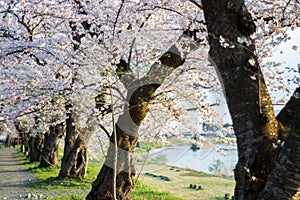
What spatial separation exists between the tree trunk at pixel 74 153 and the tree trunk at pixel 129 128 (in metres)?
5.36

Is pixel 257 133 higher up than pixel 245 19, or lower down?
lower down

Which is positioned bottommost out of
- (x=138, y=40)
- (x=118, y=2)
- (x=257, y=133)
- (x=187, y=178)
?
(x=187, y=178)

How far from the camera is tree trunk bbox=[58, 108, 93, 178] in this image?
11.7 metres

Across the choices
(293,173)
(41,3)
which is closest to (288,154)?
(293,173)

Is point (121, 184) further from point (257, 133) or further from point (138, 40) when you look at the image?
point (257, 133)

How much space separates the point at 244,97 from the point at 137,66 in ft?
12.9

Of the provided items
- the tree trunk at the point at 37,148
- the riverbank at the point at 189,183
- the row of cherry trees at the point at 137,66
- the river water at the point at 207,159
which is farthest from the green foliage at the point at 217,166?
the tree trunk at the point at 37,148

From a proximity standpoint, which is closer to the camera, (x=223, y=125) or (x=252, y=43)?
(x=252, y=43)

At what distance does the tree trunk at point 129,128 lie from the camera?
600 cm

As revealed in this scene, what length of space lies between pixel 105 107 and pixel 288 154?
657cm

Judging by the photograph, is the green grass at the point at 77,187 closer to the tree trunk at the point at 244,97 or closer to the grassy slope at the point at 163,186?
the grassy slope at the point at 163,186

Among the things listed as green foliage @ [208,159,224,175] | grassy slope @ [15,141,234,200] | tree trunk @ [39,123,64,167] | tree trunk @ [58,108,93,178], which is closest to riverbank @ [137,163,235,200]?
grassy slope @ [15,141,234,200]

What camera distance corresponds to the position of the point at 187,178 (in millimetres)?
14367

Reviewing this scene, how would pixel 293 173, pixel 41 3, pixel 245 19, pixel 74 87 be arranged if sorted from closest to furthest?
pixel 293 173, pixel 245 19, pixel 74 87, pixel 41 3
